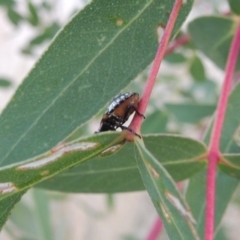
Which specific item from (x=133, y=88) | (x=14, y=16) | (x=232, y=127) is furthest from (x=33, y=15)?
(x=232, y=127)

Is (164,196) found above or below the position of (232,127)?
below

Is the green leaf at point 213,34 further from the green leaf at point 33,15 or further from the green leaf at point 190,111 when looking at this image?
the green leaf at point 33,15

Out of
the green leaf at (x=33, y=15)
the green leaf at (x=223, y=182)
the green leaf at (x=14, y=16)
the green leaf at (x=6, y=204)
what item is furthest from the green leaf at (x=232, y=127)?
the green leaf at (x=14, y=16)

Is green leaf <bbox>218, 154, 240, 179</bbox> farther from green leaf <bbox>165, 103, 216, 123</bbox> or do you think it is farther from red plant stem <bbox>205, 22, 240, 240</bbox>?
green leaf <bbox>165, 103, 216, 123</bbox>

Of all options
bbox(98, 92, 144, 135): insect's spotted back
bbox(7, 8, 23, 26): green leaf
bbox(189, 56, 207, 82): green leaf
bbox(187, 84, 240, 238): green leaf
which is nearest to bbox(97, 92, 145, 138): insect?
bbox(98, 92, 144, 135): insect's spotted back

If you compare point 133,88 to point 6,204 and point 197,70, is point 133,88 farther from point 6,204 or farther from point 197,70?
point 6,204

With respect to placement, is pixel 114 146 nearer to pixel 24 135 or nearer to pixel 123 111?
pixel 123 111
